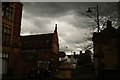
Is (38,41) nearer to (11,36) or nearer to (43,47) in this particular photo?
(43,47)

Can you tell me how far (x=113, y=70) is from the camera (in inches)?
847

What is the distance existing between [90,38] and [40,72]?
9.30 m

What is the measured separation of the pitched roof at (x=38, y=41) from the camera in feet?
193

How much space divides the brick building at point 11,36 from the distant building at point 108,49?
1299 centimetres

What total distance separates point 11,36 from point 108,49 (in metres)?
15.3

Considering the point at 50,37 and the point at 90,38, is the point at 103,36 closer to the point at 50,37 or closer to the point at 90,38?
the point at 90,38

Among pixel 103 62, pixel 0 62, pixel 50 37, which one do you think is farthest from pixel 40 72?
pixel 50 37

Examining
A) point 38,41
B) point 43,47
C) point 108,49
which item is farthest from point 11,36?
point 38,41

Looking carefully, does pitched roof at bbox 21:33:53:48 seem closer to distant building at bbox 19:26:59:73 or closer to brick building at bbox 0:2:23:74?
distant building at bbox 19:26:59:73

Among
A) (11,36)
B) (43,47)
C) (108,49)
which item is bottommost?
(108,49)

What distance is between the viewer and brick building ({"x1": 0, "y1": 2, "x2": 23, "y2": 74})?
94.2 ft

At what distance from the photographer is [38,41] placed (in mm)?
61781

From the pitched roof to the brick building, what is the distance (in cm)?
2569

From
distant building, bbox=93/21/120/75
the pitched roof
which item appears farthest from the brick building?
the pitched roof
